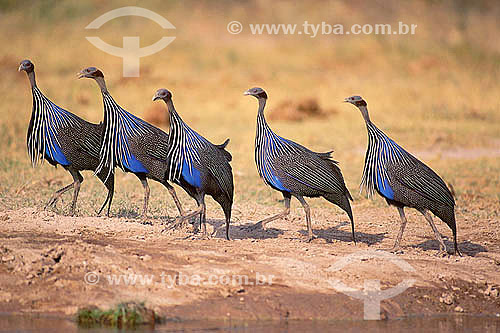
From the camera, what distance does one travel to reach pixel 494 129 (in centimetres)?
1942

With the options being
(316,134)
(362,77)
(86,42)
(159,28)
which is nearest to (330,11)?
(362,77)

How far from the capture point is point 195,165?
8.76 m

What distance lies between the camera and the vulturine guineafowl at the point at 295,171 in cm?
896

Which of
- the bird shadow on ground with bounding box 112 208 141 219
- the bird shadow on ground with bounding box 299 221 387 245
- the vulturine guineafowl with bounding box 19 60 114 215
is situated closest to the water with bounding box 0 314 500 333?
the bird shadow on ground with bounding box 299 221 387 245

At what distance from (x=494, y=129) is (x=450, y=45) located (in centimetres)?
782

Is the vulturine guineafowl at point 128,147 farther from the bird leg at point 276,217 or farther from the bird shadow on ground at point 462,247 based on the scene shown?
the bird shadow on ground at point 462,247

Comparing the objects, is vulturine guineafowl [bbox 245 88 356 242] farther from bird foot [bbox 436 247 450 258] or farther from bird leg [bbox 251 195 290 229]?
bird foot [bbox 436 247 450 258]

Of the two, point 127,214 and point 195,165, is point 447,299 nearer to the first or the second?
point 195,165

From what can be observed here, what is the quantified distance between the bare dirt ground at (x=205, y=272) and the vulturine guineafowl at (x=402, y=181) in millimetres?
597

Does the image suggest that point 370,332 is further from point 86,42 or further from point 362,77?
point 86,42

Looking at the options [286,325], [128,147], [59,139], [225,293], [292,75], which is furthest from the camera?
[292,75]

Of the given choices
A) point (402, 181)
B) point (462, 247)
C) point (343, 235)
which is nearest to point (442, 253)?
point (462, 247)

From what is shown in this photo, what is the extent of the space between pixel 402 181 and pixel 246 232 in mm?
2224

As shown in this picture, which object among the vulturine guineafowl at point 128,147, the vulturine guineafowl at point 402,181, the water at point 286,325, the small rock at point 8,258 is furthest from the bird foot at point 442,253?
the small rock at point 8,258
